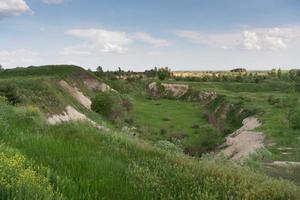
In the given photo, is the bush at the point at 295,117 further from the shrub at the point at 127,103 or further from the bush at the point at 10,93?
the shrub at the point at 127,103

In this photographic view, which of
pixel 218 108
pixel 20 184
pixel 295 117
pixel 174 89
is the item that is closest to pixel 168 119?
pixel 218 108

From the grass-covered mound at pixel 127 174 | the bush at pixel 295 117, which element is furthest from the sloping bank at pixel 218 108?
the grass-covered mound at pixel 127 174

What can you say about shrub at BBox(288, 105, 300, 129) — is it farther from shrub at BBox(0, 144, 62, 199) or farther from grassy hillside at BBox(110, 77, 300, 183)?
shrub at BBox(0, 144, 62, 199)

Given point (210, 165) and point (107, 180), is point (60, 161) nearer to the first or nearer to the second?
point (107, 180)

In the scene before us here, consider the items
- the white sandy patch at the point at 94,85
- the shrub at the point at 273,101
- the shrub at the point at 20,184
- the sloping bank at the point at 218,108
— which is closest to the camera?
the shrub at the point at 20,184

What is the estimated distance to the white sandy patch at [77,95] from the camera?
67900 mm

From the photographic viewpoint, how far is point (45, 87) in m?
57.0

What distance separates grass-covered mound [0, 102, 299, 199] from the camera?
24.7 feet

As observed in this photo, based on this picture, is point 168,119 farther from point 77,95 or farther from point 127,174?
point 127,174

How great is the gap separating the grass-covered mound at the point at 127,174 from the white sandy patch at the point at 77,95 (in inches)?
2241

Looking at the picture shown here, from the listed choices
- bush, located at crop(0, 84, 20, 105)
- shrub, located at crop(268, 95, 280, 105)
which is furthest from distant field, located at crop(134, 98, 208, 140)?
bush, located at crop(0, 84, 20, 105)

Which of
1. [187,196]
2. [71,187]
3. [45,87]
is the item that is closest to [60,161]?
[71,187]

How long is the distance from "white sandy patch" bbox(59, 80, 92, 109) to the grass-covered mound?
56926mm

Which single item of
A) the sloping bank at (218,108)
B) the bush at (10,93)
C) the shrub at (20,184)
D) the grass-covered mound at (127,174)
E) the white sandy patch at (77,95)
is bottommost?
the sloping bank at (218,108)
